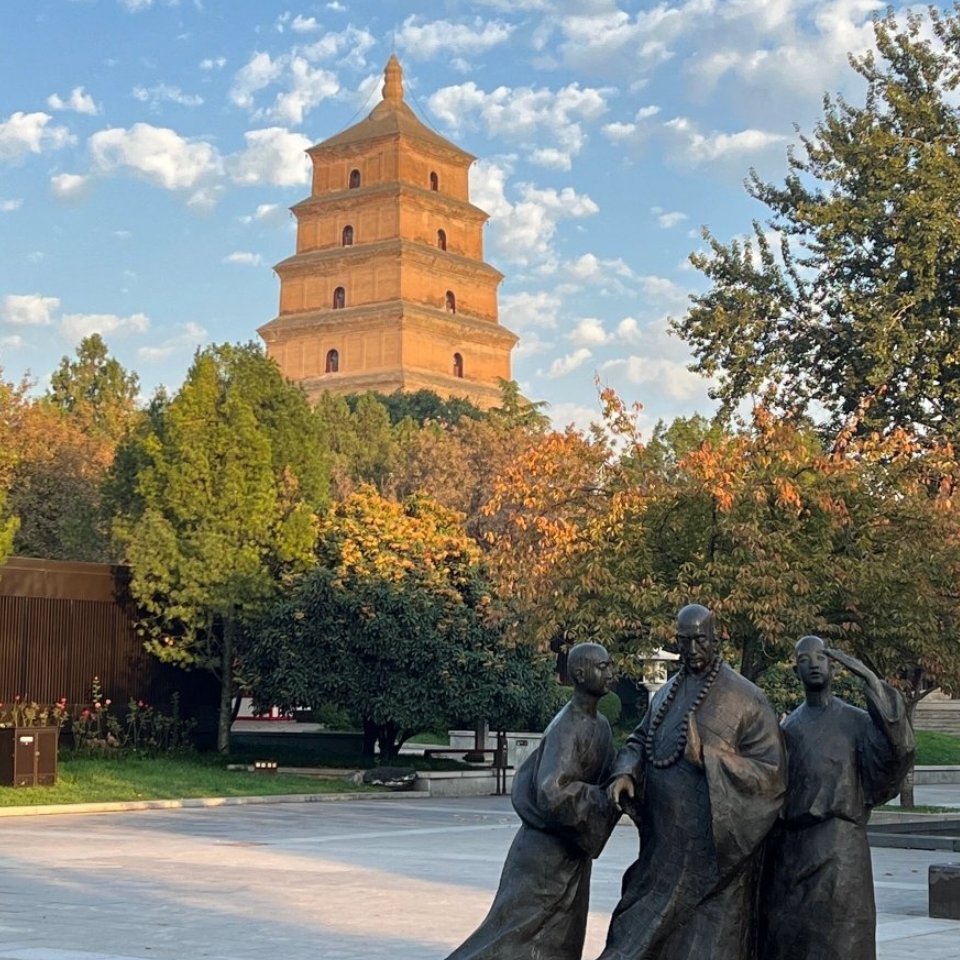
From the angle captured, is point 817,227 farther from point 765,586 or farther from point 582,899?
point 582,899

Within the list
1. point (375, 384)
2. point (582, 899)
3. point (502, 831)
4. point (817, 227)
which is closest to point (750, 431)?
point (817, 227)

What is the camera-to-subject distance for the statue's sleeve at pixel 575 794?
7027mm

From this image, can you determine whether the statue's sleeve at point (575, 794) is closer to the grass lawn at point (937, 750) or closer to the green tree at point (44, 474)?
the grass lawn at point (937, 750)

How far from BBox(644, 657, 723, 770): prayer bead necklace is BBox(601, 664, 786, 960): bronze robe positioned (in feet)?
0.08

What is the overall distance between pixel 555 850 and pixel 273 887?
714 cm

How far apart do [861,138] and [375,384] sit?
46679mm

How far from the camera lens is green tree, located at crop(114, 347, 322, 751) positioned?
28.4 metres

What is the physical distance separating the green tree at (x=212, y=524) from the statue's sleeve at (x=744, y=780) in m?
22.0

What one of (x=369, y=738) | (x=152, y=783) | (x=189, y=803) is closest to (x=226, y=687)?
(x=369, y=738)

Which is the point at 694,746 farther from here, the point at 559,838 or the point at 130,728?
the point at 130,728

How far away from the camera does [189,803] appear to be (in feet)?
75.1

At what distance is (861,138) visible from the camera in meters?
25.0

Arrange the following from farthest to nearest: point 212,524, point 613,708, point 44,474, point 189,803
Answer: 1. point 44,474
2. point 613,708
3. point 212,524
4. point 189,803

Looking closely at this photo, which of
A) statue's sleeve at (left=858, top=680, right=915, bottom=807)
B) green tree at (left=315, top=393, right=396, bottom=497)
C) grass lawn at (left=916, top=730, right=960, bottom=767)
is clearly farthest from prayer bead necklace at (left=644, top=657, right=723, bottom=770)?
green tree at (left=315, top=393, right=396, bottom=497)
